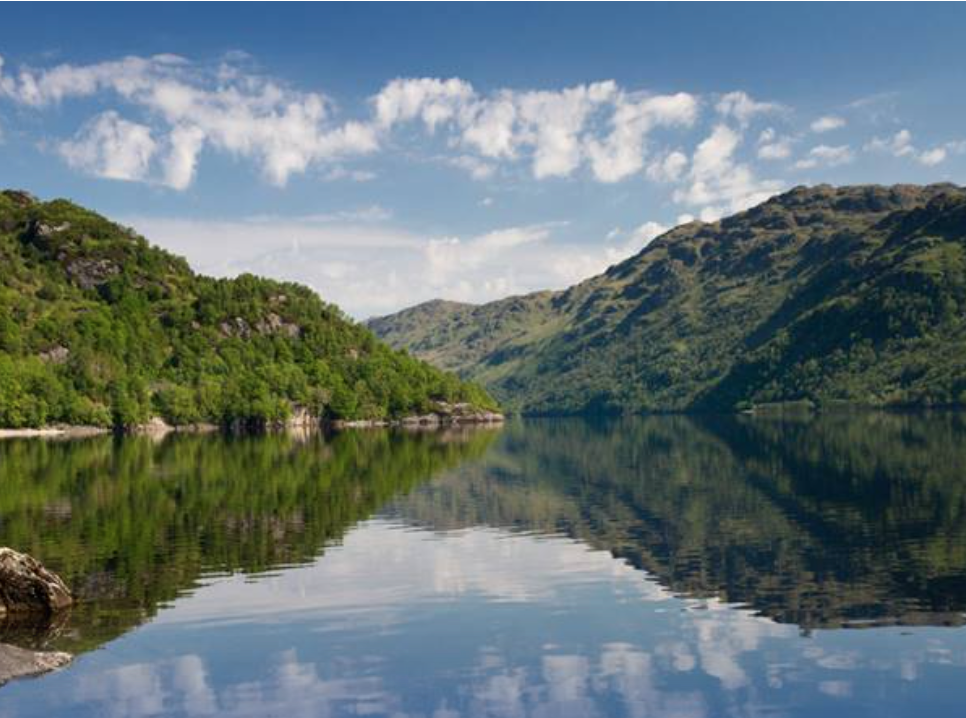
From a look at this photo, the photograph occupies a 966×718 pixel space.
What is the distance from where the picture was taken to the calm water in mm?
32656

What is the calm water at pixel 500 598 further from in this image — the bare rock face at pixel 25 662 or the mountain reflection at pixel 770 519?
the bare rock face at pixel 25 662

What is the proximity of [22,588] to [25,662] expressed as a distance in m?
9.67

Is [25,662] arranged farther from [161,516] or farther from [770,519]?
[770,519]

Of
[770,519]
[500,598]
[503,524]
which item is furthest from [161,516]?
[770,519]

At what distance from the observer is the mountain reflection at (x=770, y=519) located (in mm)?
47438

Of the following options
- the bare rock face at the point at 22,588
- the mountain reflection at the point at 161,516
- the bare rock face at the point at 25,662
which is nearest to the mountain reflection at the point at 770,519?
the mountain reflection at the point at 161,516

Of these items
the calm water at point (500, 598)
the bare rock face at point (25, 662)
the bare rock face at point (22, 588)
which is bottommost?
the calm water at point (500, 598)

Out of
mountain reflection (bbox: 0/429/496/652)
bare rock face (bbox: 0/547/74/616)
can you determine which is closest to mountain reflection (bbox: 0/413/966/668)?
mountain reflection (bbox: 0/429/496/652)

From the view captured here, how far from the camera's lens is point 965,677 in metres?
33.2

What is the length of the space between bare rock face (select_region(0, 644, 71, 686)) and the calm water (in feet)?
2.70

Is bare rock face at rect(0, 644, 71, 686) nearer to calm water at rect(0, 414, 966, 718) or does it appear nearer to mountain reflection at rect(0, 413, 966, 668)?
calm water at rect(0, 414, 966, 718)

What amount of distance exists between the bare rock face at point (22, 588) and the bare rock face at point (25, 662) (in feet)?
24.3

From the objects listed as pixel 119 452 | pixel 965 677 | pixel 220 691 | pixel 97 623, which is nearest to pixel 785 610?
pixel 965 677

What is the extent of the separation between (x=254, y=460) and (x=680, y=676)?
119245mm
